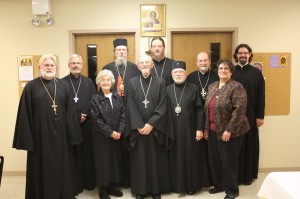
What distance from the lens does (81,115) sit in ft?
10.5

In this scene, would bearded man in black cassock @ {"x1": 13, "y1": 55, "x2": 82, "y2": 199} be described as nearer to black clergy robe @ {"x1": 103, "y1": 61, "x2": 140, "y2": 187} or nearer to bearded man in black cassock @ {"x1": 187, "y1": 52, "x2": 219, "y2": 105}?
black clergy robe @ {"x1": 103, "y1": 61, "x2": 140, "y2": 187}

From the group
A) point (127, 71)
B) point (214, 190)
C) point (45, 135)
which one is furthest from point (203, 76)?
point (45, 135)

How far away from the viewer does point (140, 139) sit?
3059 mm

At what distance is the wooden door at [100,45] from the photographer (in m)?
3.94

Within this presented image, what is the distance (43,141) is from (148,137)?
43.4 inches

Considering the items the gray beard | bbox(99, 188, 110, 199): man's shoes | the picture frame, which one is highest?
the picture frame

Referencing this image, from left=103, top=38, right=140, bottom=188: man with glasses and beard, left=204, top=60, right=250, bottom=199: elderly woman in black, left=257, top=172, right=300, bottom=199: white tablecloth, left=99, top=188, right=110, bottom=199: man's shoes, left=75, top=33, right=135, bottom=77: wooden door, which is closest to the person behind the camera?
left=257, top=172, right=300, bottom=199: white tablecloth

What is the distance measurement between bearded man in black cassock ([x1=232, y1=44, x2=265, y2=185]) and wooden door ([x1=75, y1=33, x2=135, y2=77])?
4.85 feet

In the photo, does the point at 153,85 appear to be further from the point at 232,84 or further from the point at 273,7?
Answer: the point at 273,7

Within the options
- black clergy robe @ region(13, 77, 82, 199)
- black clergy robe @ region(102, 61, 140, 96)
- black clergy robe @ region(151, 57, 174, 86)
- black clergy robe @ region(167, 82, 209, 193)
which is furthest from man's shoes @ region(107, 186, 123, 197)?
black clergy robe @ region(151, 57, 174, 86)

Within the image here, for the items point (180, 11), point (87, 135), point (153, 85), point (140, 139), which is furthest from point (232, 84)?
point (87, 135)

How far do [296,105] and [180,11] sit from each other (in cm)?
218

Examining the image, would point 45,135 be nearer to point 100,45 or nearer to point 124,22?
point 100,45

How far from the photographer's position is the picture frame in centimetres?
381
